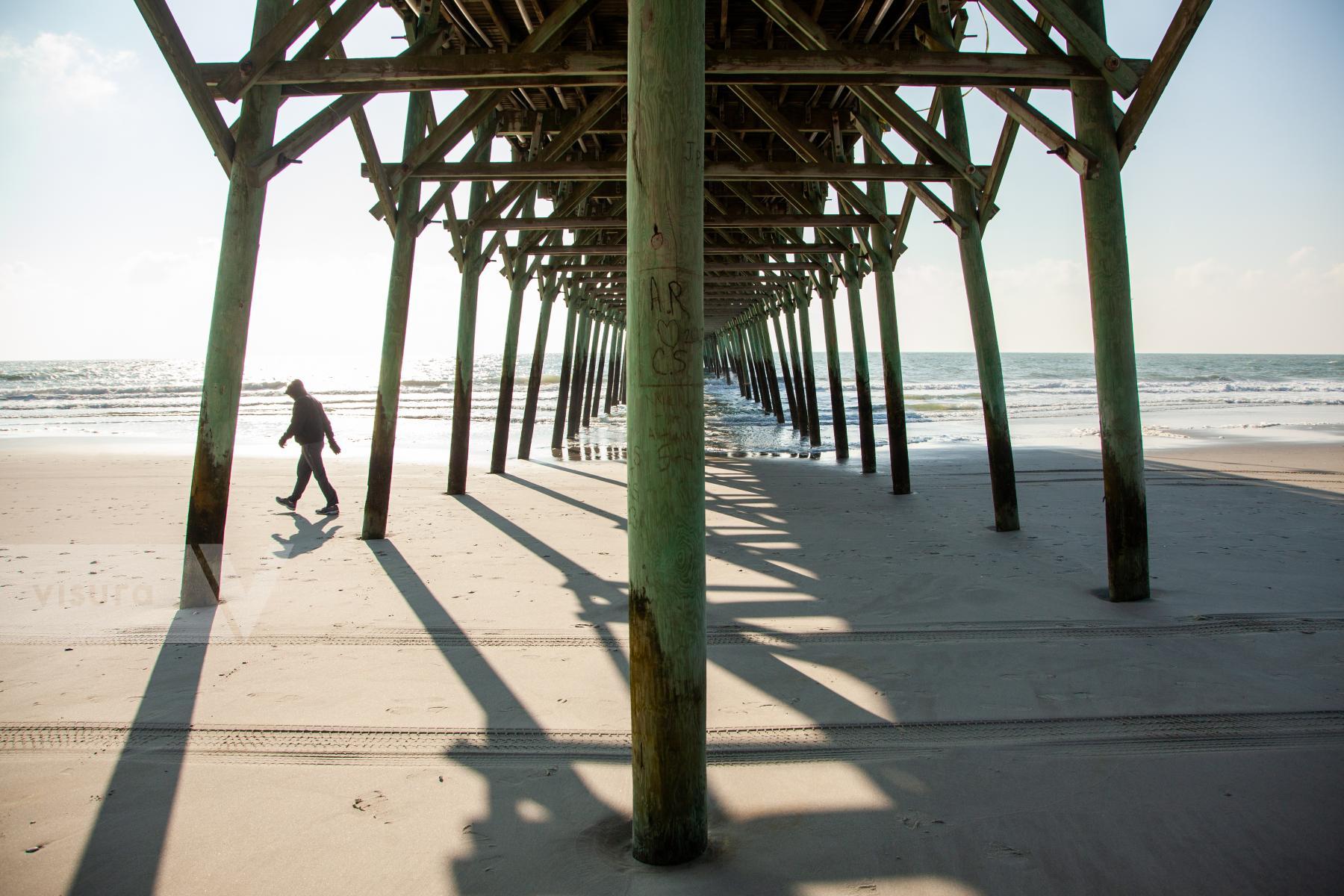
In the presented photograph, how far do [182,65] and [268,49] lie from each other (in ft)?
1.52

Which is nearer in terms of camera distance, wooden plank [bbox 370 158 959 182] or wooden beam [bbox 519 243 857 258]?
wooden plank [bbox 370 158 959 182]

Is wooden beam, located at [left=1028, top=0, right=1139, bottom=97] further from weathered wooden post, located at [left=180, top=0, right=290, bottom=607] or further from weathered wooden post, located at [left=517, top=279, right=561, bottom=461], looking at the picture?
weathered wooden post, located at [left=517, top=279, right=561, bottom=461]

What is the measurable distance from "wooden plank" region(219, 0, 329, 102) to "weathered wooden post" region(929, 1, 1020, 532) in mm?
4670

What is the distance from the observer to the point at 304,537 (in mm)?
6641

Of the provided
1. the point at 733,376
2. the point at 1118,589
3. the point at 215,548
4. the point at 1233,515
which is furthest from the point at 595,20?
the point at 733,376

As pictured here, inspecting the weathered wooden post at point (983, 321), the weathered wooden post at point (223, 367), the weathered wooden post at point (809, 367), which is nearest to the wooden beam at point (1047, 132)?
the weathered wooden post at point (983, 321)

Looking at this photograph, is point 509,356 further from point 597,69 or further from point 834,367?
point 597,69

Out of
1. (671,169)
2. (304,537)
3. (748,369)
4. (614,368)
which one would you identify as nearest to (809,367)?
(304,537)

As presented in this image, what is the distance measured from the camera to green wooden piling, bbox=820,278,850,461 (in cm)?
1284

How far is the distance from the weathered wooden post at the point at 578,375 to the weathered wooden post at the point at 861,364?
302 inches

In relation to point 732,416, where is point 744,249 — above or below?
above

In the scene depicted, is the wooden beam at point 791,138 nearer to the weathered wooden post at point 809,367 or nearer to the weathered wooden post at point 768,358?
the weathered wooden post at point 809,367

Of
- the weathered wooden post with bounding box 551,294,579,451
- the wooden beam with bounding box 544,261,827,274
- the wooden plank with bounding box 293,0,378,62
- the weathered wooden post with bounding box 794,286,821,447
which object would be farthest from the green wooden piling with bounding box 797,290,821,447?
the wooden plank with bounding box 293,0,378,62

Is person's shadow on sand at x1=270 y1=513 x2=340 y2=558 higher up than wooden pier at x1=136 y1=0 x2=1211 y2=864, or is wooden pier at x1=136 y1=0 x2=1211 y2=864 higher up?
wooden pier at x1=136 y1=0 x2=1211 y2=864
